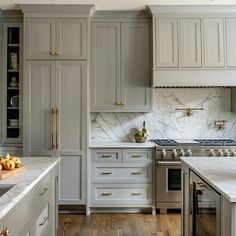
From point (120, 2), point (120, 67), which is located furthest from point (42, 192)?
point (120, 2)

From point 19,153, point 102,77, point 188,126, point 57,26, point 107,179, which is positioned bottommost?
point 107,179

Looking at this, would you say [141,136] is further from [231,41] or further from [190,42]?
[231,41]

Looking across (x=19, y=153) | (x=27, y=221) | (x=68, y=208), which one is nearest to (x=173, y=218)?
(x=68, y=208)

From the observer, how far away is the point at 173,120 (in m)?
4.67

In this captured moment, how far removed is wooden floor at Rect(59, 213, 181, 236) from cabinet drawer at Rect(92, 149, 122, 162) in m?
0.71

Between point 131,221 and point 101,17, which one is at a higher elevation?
point 101,17

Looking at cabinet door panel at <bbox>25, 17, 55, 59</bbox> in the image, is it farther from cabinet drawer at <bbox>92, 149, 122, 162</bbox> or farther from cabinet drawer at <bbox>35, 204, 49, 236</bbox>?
cabinet drawer at <bbox>35, 204, 49, 236</bbox>

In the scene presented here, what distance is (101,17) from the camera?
4.29 metres

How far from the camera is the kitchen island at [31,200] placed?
4.91ft

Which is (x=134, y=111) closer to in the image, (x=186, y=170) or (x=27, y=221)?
(x=186, y=170)

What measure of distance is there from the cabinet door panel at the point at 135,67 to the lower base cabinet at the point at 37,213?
6.05ft

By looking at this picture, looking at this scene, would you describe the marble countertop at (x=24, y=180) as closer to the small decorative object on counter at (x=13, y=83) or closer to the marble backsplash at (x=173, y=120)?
the small decorative object on counter at (x=13, y=83)

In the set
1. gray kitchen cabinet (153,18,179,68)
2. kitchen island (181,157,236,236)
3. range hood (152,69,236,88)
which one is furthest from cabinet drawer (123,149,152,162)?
kitchen island (181,157,236,236)

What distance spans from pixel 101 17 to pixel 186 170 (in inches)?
102
